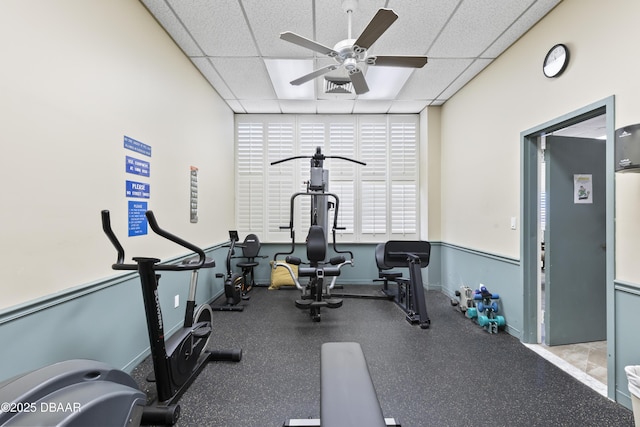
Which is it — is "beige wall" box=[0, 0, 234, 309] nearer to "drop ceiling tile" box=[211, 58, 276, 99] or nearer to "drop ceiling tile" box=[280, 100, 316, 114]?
"drop ceiling tile" box=[211, 58, 276, 99]

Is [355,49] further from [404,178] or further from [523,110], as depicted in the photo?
[404,178]

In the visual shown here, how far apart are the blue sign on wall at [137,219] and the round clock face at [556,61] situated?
3757 millimetres

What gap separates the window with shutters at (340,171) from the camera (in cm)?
475

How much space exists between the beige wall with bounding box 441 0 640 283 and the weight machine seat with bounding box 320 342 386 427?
202 centimetres

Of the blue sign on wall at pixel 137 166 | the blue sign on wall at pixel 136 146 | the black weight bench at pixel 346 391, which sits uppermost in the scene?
the blue sign on wall at pixel 136 146

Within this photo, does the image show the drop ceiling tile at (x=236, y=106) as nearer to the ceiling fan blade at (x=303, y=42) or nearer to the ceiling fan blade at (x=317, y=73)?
the ceiling fan blade at (x=317, y=73)

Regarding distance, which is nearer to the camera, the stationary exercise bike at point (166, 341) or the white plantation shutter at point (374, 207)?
the stationary exercise bike at point (166, 341)

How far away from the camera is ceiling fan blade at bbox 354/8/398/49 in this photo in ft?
5.65

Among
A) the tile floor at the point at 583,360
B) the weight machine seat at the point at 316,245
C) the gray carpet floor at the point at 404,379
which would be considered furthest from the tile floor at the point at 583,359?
the weight machine seat at the point at 316,245

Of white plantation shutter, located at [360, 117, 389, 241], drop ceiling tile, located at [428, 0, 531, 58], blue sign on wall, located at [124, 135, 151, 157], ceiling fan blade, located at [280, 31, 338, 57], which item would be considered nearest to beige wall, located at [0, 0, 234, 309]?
blue sign on wall, located at [124, 135, 151, 157]

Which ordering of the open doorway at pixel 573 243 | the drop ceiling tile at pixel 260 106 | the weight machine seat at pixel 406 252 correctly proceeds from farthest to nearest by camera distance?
the drop ceiling tile at pixel 260 106 → the weight machine seat at pixel 406 252 → the open doorway at pixel 573 243

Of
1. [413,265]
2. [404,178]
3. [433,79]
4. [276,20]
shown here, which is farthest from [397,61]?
[404,178]

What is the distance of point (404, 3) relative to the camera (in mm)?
2287

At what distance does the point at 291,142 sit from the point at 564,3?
3.62 meters
